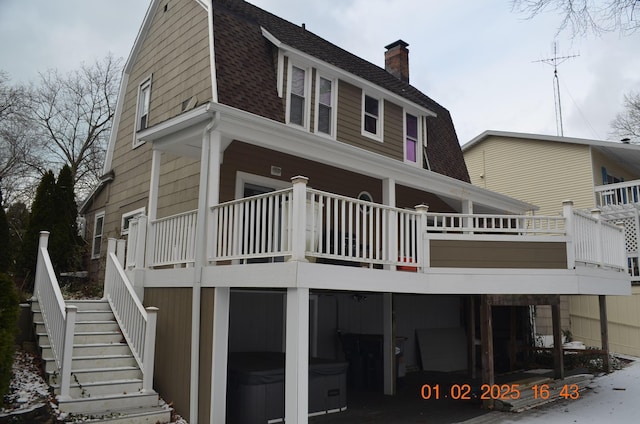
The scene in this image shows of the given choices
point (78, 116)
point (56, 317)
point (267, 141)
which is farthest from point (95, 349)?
point (78, 116)

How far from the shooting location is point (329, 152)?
31.5 feet

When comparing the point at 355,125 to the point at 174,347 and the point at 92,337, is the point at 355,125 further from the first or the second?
the point at 92,337

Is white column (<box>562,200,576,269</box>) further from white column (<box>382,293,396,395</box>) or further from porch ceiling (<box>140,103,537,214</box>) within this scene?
white column (<box>382,293,396,395</box>)

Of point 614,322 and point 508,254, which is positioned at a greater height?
point 508,254

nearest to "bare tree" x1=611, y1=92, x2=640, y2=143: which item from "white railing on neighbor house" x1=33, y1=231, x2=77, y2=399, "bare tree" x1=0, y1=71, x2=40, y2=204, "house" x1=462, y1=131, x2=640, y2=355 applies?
"house" x1=462, y1=131, x2=640, y2=355

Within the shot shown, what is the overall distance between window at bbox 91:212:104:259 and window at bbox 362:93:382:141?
7597 mm

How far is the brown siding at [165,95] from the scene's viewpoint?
10414 millimetres

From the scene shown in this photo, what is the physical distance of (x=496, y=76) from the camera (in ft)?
54.6

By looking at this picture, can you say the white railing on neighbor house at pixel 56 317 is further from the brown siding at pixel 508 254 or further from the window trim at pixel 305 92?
the brown siding at pixel 508 254

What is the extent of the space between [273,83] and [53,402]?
6.88m

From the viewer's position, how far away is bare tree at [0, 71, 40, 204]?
978 inches

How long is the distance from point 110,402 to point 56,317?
5.46 feet

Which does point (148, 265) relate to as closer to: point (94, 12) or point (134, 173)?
point (134, 173)

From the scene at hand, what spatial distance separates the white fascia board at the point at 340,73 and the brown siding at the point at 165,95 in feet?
4.88
